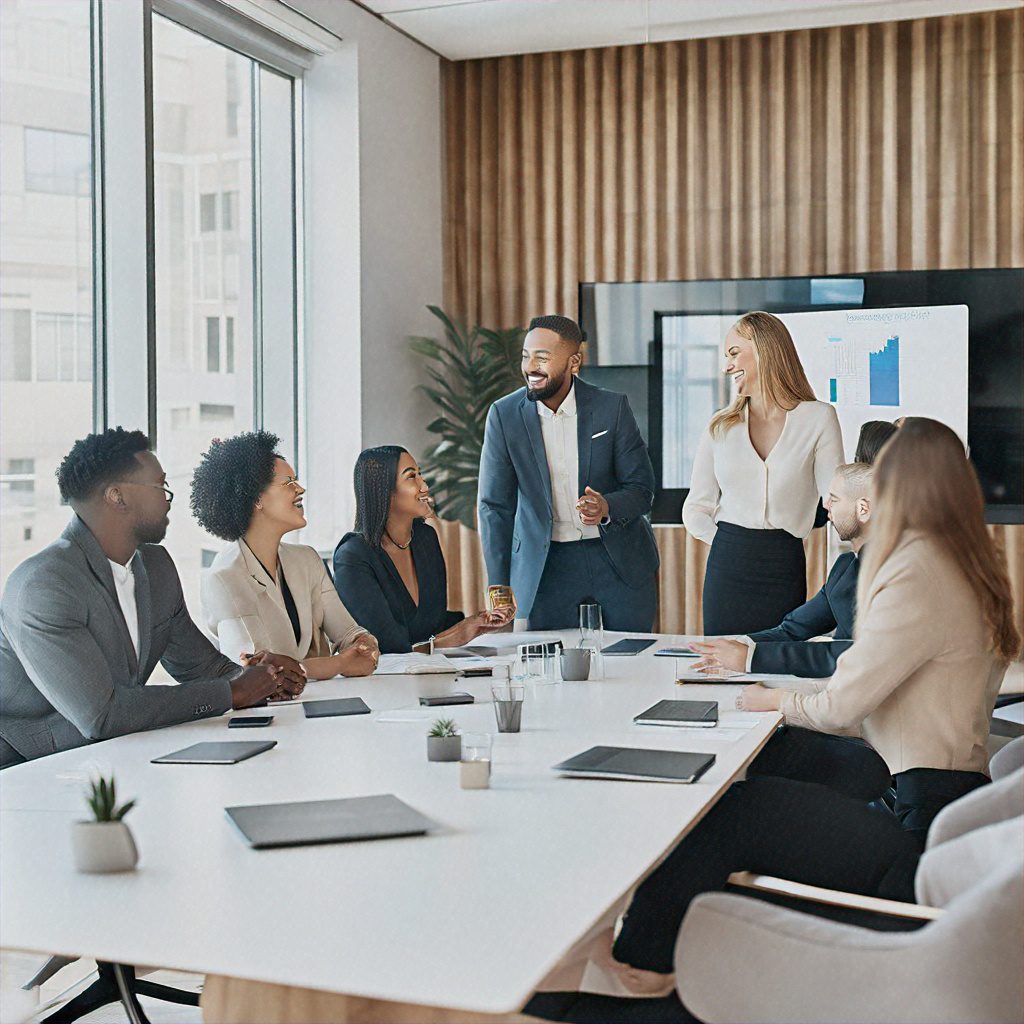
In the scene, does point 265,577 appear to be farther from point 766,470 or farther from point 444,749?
point 766,470

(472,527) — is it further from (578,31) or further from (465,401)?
(578,31)

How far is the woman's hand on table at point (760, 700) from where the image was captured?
111 inches

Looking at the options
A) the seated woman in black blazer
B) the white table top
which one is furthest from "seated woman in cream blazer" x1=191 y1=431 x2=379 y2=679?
the white table top

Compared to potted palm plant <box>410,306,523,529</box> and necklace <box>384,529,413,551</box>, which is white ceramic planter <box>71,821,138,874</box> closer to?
necklace <box>384,529,413,551</box>

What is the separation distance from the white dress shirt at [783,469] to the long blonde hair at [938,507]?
4.87ft

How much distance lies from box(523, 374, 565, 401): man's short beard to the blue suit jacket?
37 mm

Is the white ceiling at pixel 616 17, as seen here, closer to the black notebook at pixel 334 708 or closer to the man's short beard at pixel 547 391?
the man's short beard at pixel 547 391

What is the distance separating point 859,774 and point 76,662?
1.79 m

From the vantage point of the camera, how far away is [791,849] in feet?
7.30

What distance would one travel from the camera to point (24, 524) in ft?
14.0

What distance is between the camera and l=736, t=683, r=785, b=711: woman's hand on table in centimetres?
281

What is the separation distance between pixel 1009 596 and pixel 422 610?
202 centimetres

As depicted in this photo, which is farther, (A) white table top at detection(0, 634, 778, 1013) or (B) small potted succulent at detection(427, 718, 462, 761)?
(B) small potted succulent at detection(427, 718, 462, 761)

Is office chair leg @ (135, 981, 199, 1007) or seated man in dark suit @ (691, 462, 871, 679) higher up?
seated man in dark suit @ (691, 462, 871, 679)
